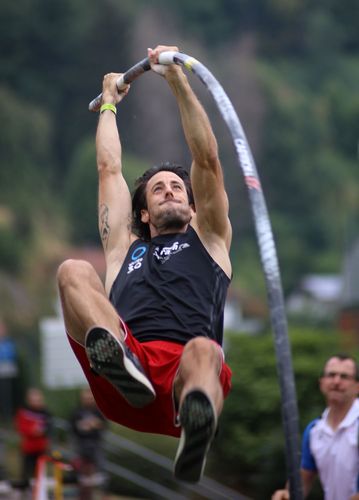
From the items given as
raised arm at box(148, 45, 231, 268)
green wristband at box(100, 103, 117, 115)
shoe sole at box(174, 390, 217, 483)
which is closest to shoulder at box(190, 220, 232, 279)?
raised arm at box(148, 45, 231, 268)

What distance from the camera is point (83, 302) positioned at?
26.3 ft

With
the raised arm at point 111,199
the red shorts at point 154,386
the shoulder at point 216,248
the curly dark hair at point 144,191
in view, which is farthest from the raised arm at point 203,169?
the red shorts at point 154,386

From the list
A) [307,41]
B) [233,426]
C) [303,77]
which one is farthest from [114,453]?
[307,41]

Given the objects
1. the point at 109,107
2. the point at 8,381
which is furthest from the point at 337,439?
the point at 8,381

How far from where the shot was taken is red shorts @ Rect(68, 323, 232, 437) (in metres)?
8.25

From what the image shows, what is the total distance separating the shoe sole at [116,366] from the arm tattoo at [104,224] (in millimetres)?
1147

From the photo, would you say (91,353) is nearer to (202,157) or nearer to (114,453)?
(202,157)

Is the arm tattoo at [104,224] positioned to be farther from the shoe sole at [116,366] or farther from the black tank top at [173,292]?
the shoe sole at [116,366]

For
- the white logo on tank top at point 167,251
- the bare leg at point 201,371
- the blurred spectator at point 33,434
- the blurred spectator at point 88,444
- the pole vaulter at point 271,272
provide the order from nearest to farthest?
1. the bare leg at point 201,371
2. the pole vaulter at point 271,272
3. the white logo on tank top at point 167,251
4. the blurred spectator at point 88,444
5. the blurred spectator at point 33,434

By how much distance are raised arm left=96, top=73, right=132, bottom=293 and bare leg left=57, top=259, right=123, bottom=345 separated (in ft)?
1.98

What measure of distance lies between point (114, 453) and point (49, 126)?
59682 mm

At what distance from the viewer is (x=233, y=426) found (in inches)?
666

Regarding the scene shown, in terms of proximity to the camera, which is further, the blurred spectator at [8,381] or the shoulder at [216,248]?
the blurred spectator at [8,381]

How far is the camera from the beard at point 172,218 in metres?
8.65
